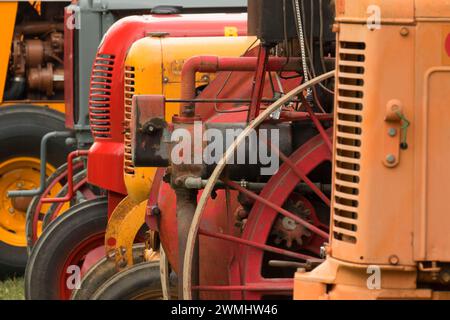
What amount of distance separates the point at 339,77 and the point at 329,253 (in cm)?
61

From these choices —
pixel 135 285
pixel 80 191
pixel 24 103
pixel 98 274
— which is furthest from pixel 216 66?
pixel 24 103

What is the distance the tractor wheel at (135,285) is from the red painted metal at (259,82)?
1.44 metres

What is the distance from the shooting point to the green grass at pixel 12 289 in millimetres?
11586

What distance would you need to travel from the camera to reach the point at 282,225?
7031mm

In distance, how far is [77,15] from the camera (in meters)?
11.4

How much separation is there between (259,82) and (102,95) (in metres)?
2.74

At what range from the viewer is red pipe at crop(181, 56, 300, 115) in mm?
7191

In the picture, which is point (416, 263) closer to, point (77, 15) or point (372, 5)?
point (372, 5)

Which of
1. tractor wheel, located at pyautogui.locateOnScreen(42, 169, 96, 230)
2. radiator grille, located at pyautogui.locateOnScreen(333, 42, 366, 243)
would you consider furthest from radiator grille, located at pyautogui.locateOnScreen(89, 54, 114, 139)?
radiator grille, located at pyautogui.locateOnScreen(333, 42, 366, 243)

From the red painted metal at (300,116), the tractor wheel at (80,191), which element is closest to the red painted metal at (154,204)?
the red painted metal at (300,116)

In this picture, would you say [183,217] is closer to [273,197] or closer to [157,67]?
[273,197]

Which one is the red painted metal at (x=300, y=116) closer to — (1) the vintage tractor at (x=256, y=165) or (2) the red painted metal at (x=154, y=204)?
(1) the vintage tractor at (x=256, y=165)

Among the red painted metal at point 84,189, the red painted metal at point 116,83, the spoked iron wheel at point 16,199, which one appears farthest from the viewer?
the spoked iron wheel at point 16,199

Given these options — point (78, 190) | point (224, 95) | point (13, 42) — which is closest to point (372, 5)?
point (224, 95)
